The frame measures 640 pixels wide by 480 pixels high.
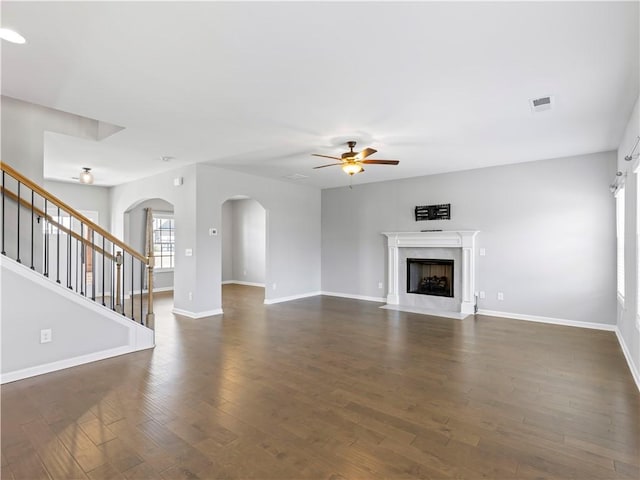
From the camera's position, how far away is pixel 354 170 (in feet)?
15.3

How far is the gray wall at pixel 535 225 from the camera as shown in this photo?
17.3ft

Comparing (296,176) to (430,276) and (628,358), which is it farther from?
(628,358)

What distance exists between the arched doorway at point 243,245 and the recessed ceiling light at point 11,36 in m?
7.76

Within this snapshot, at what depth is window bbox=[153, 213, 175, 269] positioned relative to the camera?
9.16 meters

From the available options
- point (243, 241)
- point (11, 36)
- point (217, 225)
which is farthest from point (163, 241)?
point (11, 36)

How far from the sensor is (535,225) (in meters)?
5.80

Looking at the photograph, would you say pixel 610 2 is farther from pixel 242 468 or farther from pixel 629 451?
pixel 242 468

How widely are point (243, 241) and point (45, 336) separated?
24.9 ft

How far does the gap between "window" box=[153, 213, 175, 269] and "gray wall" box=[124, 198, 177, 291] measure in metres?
0.19

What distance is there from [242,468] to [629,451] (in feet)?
8.01

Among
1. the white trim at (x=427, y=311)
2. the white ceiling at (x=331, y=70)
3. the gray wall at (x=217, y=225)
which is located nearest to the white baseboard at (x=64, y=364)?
the gray wall at (x=217, y=225)

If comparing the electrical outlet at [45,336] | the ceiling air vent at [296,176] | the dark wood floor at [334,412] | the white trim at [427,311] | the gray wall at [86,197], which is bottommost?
the dark wood floor at [334,412]

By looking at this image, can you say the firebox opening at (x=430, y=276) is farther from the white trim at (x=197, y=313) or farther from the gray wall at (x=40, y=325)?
the gray wall at (x=40, y=325)

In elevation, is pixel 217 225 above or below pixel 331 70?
below
